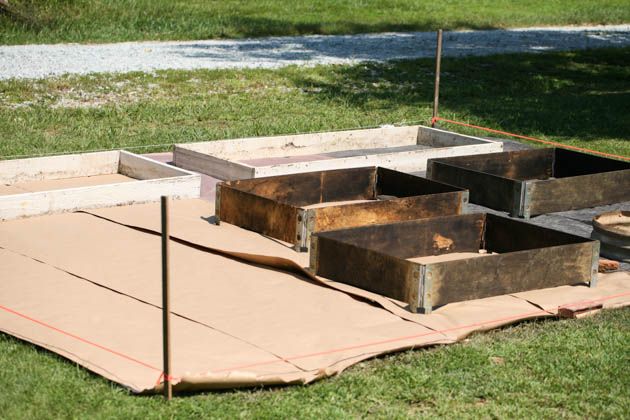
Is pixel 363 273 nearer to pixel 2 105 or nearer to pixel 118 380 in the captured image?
pixel 118 380

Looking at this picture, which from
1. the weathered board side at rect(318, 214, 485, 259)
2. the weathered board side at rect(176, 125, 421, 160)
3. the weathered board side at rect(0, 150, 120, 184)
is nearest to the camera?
the weathered board side at rect(318, 214, 485, 259)

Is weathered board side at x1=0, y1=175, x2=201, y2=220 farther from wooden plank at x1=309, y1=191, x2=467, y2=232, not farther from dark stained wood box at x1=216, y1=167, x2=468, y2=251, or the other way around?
wooden plank at x1=309, y1=191, x2=467, y2=232

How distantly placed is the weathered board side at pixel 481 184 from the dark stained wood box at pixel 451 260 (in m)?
1.13

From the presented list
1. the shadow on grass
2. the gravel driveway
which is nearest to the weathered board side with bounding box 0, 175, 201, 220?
the shadow on grass

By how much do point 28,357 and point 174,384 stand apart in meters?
0.87

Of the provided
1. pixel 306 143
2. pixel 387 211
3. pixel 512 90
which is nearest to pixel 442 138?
pixel 306 143

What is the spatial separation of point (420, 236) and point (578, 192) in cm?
208

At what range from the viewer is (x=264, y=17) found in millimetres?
20281

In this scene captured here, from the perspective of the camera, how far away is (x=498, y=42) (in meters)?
19.3

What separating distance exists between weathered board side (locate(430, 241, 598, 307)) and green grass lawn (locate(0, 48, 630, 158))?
15.2ft

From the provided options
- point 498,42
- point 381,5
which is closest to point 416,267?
point 498,42

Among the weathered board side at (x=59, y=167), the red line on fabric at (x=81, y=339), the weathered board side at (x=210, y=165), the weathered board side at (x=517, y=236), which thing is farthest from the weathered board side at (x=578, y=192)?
the red line on fabric at (x=81, y=339)

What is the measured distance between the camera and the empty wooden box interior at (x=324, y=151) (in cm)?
927

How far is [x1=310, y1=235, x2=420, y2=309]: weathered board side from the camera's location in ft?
20.4
